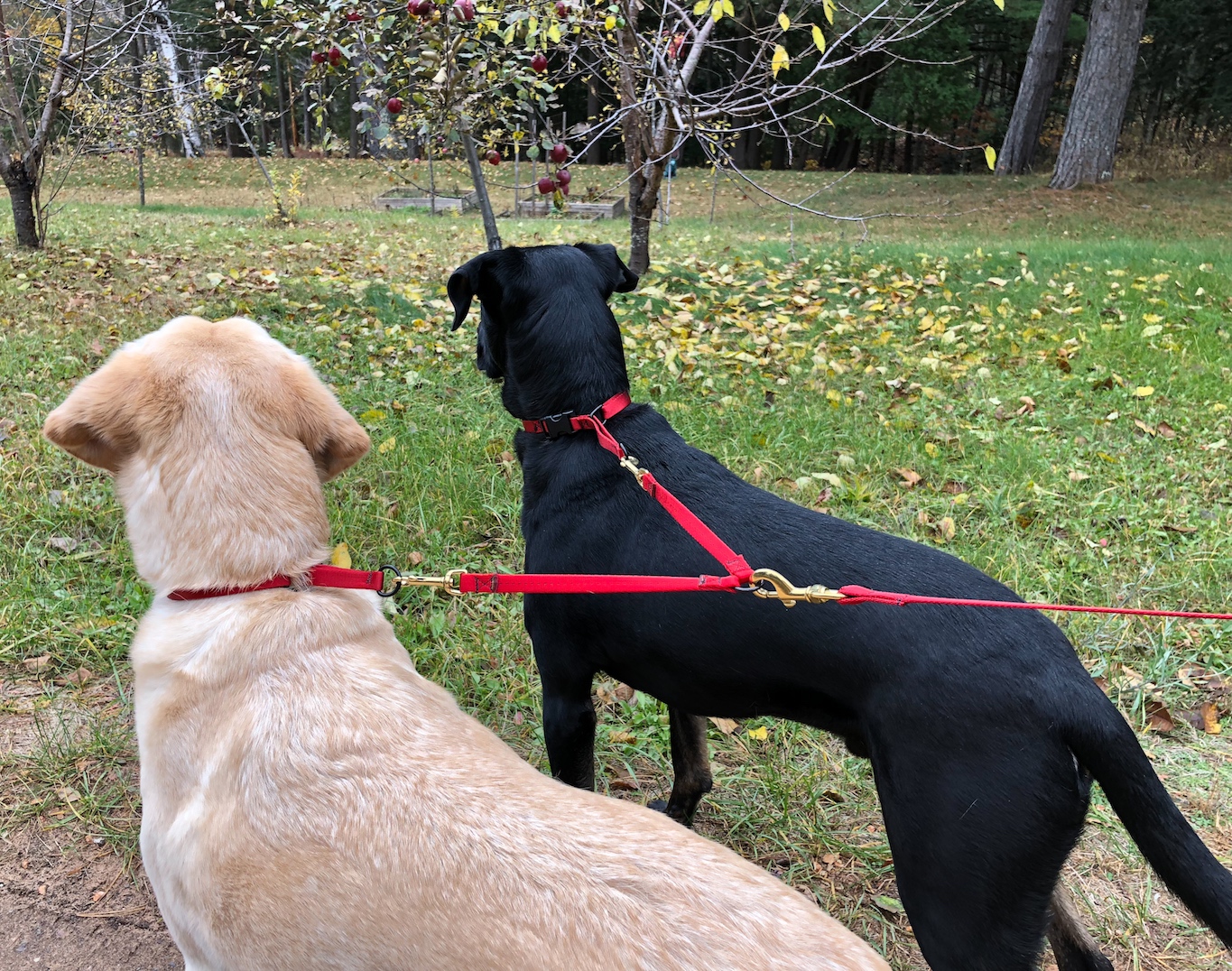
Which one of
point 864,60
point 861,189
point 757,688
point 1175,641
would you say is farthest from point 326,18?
point 864,60

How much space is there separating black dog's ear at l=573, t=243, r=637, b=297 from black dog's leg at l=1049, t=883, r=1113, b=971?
2292 mm

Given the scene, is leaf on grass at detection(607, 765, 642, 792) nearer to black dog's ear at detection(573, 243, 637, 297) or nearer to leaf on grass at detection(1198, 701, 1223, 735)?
black dog's ear at detection(573, 243, 637, 297)

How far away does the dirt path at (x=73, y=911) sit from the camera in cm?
244

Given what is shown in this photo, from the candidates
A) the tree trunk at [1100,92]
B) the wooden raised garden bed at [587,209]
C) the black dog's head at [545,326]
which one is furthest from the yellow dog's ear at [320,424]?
the tree trunk at [1100,92]

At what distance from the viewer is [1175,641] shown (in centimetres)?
376

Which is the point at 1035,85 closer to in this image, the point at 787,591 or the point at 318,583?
the point at 787,591

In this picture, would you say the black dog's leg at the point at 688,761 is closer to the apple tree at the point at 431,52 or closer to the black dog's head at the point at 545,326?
the black dog's head at the point at 545,326

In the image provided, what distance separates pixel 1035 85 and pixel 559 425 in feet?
82.7

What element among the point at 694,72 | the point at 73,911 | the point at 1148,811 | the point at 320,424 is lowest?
the point at 73,911

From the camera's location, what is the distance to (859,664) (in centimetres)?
189

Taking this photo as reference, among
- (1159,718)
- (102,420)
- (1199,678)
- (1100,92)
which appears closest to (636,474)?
(102,420)

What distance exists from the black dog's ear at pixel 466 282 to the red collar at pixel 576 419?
0.46 metres

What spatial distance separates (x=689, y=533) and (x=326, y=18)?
4.00 meters

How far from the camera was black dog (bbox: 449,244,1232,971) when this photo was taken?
5.83 ft
